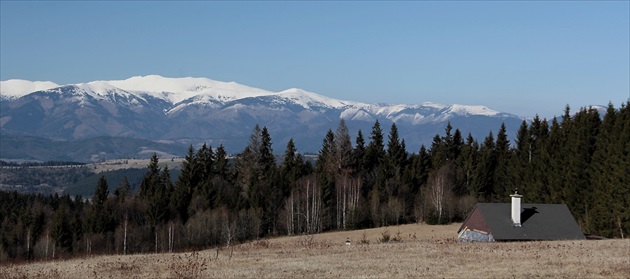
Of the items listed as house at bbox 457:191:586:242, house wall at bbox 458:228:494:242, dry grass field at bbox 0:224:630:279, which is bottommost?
house wall at bbox 458:228:494:242

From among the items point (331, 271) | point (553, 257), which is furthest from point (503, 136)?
point (331, 271)

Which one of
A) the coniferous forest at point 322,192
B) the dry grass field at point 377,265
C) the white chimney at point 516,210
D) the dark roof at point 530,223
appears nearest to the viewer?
the dry grass field at point 377,265

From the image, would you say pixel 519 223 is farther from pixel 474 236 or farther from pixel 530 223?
pixel 474 236

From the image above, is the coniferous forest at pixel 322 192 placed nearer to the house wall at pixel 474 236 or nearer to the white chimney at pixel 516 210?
the house wall at pixel 474 236

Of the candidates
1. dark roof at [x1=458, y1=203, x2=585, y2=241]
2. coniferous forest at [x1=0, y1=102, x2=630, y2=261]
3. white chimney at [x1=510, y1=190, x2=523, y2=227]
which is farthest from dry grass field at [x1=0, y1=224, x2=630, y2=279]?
coniferous forest at [x1=0, y1=102, x2=630, y2=261]

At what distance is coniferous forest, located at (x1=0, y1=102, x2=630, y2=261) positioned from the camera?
84562mm

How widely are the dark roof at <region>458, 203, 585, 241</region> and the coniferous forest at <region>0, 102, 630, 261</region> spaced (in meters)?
13.1

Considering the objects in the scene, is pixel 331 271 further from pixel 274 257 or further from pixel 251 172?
pixel 251 172

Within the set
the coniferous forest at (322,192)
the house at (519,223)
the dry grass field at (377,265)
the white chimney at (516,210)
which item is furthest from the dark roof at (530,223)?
the dry grass field at (377,265)

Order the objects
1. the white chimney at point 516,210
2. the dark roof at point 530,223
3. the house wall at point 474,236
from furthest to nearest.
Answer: the house wall at point 474,236, the white chimney at point 516,210, the dark roof at point 530,223

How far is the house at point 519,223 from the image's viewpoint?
57406 mm

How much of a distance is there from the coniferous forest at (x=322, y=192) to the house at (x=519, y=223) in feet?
44.2

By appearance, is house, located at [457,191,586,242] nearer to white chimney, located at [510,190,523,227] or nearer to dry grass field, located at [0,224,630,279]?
white chimney, located at [510,190,523,227]

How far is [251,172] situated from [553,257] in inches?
3000
